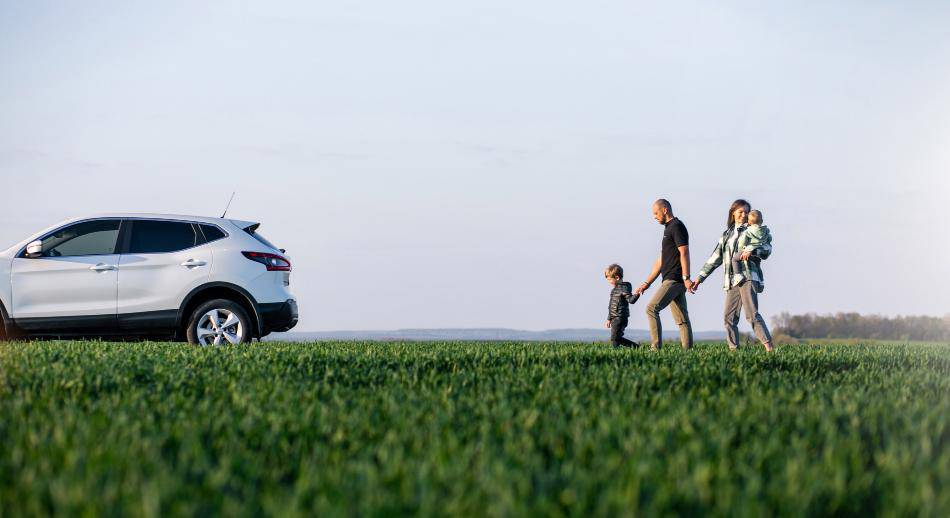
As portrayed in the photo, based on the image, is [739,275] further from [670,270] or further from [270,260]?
[270,260]

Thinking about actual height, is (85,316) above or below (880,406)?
above

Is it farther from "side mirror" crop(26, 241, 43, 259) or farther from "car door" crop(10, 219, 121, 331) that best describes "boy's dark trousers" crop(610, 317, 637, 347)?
"side mirror" crop(26, 241, 43, 259)

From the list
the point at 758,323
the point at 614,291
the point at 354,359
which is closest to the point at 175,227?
the point at 354,359

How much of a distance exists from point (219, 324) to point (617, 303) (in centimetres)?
591

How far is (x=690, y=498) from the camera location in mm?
3484

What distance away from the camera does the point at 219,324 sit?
42.2ft

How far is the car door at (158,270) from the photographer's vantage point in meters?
12.7

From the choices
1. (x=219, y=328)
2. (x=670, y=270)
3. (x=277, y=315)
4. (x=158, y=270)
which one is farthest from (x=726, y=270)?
(x=158, y=270)

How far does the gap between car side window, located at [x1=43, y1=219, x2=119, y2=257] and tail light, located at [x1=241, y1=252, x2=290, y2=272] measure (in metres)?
2.04

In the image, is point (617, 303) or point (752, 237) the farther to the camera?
point (617, 303)

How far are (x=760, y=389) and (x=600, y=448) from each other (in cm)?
312

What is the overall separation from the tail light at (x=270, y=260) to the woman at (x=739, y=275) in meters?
5.90

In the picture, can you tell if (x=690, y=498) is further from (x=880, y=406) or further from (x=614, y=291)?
(x=614, y=291)

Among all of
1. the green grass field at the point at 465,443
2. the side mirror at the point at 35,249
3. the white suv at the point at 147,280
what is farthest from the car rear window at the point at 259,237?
the green grass field at the point at 465,443
